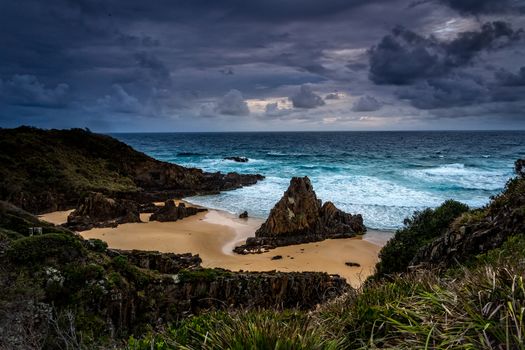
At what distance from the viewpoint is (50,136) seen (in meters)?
46.3

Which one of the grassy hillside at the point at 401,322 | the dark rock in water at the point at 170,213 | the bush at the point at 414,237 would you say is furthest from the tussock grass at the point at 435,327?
the dark rock in water at the point at 170,213

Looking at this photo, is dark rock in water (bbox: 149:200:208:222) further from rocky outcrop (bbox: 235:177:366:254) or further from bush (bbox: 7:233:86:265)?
bush (bbox: 7:233:86:265)

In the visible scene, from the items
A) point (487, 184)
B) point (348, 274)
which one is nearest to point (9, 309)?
point (348, 274)

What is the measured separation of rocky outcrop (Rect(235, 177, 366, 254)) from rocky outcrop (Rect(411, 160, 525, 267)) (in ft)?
41.9

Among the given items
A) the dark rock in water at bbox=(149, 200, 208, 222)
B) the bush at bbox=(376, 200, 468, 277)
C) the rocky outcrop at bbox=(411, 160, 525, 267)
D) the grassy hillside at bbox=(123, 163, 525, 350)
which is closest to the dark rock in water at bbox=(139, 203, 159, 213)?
the dark rock in water at bbox=(149, 200, 208, 222)

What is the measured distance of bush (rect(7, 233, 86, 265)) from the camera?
8422 millimetres

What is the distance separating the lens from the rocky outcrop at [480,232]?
8914 mm

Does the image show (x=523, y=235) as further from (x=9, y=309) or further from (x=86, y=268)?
(x=9, y=309)

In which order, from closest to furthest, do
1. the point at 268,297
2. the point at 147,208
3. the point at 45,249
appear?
the point at 45,249
the point at 268,297
the point at 147,208

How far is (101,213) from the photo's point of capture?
88.5ft

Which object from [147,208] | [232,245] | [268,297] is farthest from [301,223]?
[147,208]

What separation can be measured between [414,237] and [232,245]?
38.3 feet

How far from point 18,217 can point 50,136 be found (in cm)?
4124

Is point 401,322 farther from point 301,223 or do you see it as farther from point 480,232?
point 301,223
